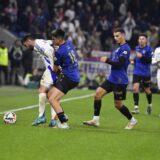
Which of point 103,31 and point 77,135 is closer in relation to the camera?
point 77,135

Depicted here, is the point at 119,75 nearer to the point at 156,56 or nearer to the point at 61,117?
the point at 61,117

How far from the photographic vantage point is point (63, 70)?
1330 cm

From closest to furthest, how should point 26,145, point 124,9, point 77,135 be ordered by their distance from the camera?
1. point 26,145
2. point 77,135
3. point 124,9

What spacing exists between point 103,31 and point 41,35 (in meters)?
3.39

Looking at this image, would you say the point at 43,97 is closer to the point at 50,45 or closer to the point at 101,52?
the point at 50,45

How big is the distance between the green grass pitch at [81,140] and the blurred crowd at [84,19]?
14.0m

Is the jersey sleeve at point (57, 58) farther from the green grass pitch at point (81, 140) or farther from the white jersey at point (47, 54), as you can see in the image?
the green grass pitch at point (81, 140)

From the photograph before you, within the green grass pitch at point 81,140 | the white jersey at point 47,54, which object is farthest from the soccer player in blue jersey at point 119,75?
the white jersey at point 47,54

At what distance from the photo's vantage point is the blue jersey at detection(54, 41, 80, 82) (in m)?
13.1

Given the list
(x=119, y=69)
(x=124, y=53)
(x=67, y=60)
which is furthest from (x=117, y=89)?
(x=67, y=60)

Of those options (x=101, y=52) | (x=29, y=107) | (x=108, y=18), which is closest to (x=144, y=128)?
(x=29, y=107)

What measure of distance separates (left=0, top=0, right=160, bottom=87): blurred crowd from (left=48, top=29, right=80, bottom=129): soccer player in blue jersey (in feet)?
55.2

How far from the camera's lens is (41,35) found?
30.2 m

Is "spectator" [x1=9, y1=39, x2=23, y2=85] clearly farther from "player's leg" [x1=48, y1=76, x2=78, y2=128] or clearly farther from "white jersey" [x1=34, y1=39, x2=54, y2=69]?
"player's leg" [x1=48, y1=76, x2=78, y2=128]
